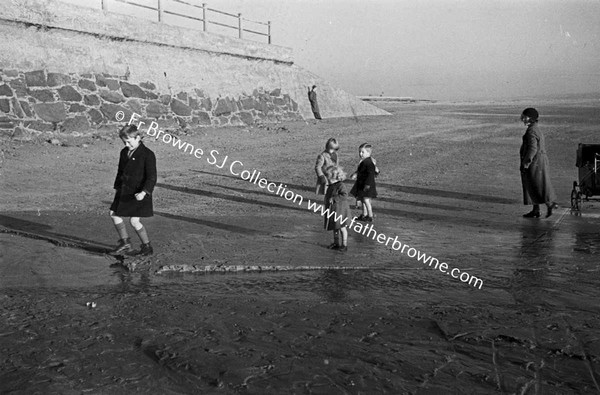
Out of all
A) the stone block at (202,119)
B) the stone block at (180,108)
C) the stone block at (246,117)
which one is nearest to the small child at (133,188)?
the stone block at (180,108)

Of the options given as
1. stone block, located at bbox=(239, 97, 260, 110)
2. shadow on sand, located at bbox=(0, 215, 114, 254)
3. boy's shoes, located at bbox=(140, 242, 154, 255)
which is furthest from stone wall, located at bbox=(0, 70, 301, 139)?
boy's shoes, located at bbox=(140, 242, 154, 255)

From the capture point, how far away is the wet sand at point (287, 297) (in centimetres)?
425

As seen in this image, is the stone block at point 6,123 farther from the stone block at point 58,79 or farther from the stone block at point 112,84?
the stone block at point 112,84

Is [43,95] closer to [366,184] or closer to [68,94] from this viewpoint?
[68,94]

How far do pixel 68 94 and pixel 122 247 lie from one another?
35.7 ft

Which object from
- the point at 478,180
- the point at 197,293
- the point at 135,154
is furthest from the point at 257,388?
the point at 478,180

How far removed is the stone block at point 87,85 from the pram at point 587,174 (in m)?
12.2

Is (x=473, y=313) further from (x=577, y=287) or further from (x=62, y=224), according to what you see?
(x=62, y=224)

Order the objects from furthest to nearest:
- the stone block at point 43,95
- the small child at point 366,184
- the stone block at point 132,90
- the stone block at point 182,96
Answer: the stone block at point 182,96 < the stone block at point 132,90 < the stone block at point 43,95 < the small child at point 366,184

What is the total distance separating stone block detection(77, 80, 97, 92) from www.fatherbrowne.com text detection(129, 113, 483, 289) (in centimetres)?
135

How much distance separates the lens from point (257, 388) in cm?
401

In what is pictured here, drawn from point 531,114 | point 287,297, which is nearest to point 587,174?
point 531,114

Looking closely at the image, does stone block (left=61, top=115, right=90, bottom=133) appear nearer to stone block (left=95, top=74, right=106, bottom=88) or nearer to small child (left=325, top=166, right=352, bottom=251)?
stone block (left=95, top=74, right=106, bottom=88)

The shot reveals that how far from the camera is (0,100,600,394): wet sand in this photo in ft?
13.9
